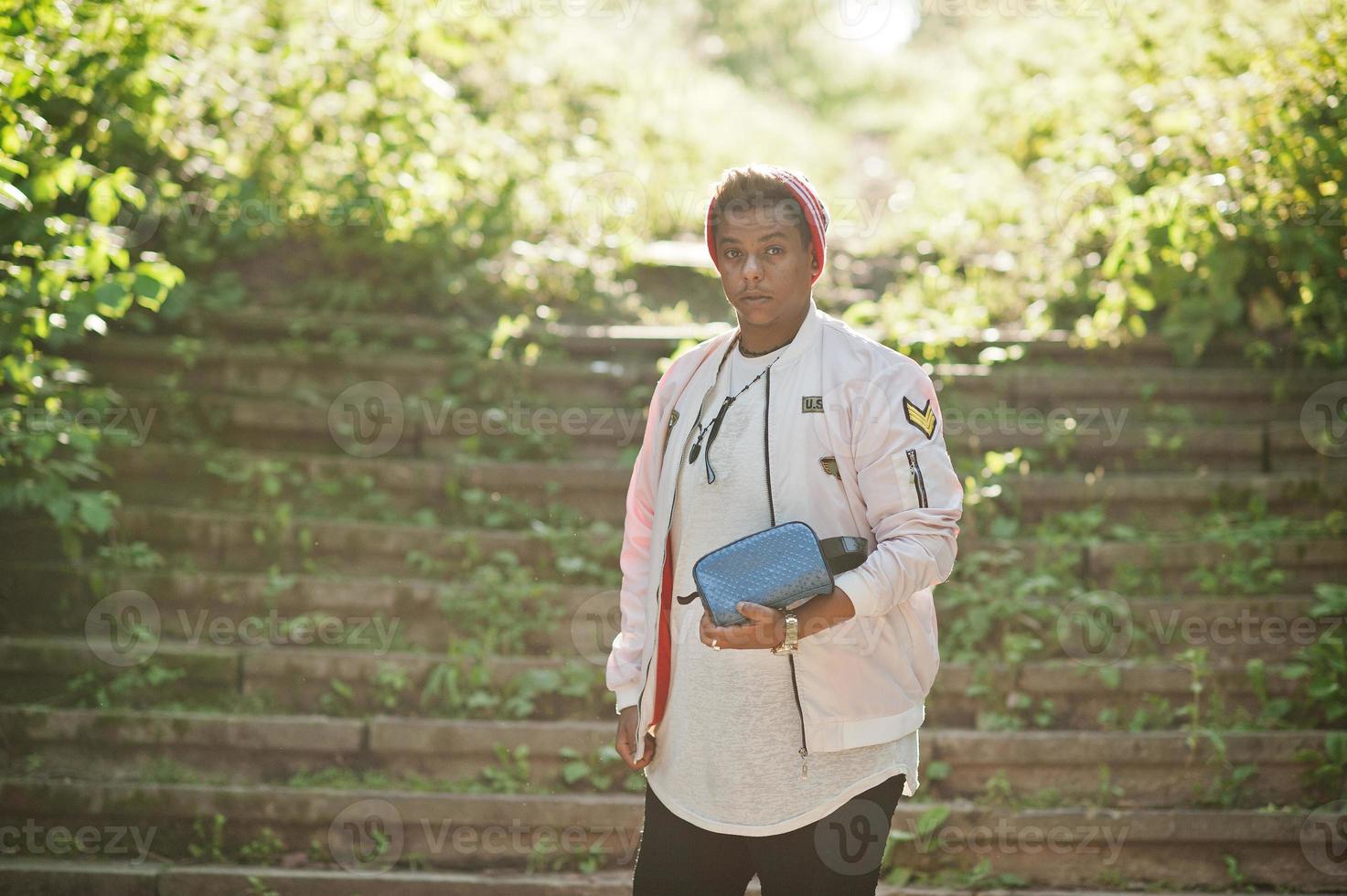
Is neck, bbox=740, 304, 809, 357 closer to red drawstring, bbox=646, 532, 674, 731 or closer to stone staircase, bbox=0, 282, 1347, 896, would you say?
red drawstring, bbox=646, 532, 674, 731

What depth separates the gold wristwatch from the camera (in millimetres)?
2109

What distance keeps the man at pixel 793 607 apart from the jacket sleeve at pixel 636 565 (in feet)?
0.27

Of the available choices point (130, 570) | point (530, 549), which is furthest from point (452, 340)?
point (130, 570)

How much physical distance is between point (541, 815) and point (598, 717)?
513 millimetres

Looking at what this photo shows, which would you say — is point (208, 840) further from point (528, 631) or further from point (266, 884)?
point (528, 631)

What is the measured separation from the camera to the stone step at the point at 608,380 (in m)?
5.70

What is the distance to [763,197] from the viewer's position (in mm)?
2340

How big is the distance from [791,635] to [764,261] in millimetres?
739

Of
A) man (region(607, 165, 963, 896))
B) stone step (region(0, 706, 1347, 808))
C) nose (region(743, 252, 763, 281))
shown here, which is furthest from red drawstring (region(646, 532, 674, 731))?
stone step (region(0, 706, 1347, 808))

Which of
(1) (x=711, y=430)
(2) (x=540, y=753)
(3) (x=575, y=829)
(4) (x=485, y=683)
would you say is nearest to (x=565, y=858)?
(3) (x=575, y=829)

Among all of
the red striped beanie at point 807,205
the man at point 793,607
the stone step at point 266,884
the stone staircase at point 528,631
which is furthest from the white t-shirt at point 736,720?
the stone staircase at point 528,631

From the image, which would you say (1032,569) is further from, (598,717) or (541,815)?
(541,815)

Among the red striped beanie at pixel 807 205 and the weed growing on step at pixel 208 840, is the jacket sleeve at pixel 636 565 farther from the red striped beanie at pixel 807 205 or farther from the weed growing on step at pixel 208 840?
the weed growing on step at pixel 208 840

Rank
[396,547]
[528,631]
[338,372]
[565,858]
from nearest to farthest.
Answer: [565,858]
[528,631]
[396,547]
[338,372]
